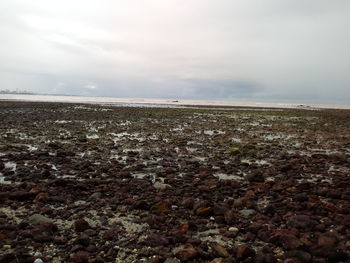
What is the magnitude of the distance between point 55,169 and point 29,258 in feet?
20.2

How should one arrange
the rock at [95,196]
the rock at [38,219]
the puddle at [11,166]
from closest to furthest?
the rock at [38,219] < the rock at [95,196] < the puddle at [11,166]

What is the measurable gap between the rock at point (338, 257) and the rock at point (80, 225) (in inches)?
169

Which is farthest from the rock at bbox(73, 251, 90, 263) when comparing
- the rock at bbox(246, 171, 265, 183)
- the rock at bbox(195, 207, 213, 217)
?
the rock at bbox(246, 171, 265, 183)

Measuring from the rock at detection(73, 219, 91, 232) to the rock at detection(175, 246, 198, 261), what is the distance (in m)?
2.00

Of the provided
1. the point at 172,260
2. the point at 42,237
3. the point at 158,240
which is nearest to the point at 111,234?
the point at 158,240

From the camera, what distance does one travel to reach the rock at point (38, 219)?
5714 millimetres

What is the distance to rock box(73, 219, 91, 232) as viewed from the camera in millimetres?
5441

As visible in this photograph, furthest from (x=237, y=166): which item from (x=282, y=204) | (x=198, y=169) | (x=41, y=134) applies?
(x=41, y=134)

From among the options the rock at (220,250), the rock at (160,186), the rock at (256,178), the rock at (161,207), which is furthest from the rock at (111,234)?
the rock at (256,178)

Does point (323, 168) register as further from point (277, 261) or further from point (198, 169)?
point (277, 261)

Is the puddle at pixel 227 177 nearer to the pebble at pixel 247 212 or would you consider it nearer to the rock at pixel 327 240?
the pebble at pixel 247 212

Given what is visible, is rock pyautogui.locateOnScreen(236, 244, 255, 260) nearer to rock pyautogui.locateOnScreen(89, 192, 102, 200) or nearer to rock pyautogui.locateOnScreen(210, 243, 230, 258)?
rock pyautogui.locateOnScreen(210, 243, 230, 258)

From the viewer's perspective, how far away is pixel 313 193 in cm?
777

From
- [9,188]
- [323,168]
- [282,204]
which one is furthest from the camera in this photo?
[323,168]
